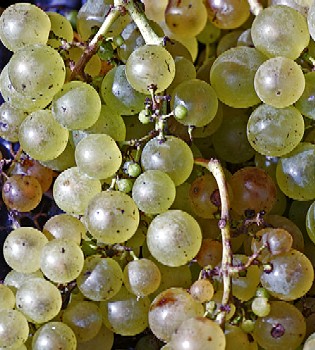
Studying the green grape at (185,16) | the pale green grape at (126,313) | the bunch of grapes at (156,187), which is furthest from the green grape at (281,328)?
the green grape at (185,16)

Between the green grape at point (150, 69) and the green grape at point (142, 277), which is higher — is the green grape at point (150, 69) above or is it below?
above

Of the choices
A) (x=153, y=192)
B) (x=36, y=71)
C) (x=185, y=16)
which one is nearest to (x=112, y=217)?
(x=153, y=192)

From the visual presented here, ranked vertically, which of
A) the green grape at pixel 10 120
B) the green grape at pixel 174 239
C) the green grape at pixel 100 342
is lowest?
the green grape at pixel 100 342

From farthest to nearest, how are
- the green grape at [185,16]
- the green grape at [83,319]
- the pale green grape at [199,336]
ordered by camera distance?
the green grape at [185,16] < the green grape at [83,319] < the pale green grape at [199,336]

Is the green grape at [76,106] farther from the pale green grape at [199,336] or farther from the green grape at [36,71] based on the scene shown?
the pale green grape at [199,336]

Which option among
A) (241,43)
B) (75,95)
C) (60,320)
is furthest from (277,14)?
(60,320)

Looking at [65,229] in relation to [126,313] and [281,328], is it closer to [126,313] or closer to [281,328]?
Answer: [126,313]

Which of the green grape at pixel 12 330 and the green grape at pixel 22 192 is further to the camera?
the green grape at pixel 22 192
